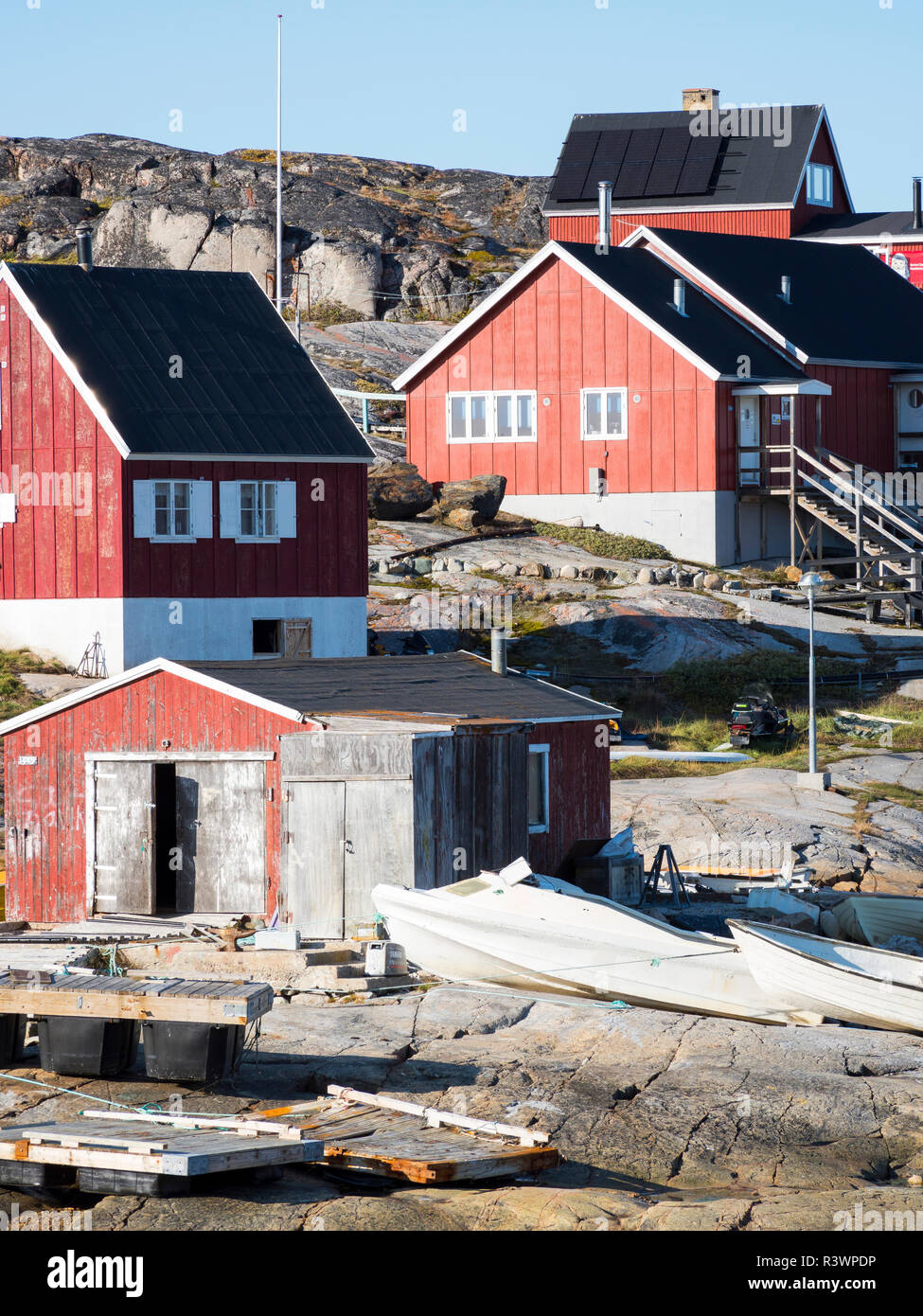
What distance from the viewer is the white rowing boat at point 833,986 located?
18.7 meters

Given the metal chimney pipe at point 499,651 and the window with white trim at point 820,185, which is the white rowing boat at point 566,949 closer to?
the metal chimney pipe at point 499,651

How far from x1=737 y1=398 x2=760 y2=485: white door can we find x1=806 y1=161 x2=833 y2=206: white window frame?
61.0 ft

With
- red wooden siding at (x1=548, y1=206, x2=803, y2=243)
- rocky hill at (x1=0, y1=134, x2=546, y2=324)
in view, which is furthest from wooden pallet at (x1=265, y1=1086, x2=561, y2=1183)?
rocky hill at (x1=0, y1=134, x2=546, y2=324)

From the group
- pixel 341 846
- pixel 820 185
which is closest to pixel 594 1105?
pixel 341 846

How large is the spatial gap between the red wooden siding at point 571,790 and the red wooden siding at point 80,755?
12.8 ft

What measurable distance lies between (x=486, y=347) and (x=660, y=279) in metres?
5.14

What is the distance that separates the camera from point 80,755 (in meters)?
23.5

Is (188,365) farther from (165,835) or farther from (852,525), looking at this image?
(852,525)

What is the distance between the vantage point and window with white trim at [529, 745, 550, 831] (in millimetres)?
24266

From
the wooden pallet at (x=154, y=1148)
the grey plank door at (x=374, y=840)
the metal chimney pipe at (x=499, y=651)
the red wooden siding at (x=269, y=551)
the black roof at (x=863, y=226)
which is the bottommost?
the wooden pallet at (x=154, y=1148)

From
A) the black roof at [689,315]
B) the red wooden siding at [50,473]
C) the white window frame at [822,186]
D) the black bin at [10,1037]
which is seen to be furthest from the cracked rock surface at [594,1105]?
the white window frame at [822,186]

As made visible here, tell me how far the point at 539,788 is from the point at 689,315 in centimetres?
2525

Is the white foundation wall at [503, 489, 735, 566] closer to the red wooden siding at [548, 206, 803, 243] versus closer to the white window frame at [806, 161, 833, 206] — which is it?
the red wooden siding at [548, 206, 803, 243]
